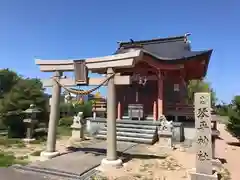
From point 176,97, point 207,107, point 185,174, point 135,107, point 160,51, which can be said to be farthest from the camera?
point 160,51

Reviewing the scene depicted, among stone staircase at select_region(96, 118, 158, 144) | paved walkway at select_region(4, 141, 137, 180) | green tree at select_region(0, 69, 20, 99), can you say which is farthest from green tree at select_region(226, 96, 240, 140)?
green tree at select_region(0, 69, 20, 99)

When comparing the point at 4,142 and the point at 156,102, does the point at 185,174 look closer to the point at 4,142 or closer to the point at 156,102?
the point at 156,102

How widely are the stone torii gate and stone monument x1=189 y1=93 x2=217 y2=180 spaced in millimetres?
2354

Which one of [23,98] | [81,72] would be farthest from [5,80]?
[81,72]

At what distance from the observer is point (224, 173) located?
6824 mm

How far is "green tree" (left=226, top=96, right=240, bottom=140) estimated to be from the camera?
12.6m

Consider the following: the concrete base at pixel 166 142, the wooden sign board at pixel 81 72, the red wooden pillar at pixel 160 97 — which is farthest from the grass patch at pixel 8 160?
the red wooden pillar at pixel 160 97

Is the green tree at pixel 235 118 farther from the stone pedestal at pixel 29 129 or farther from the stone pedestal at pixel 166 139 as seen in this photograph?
the stone pedestal at pixel 29 129

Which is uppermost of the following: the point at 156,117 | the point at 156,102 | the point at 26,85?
the point at 26,85

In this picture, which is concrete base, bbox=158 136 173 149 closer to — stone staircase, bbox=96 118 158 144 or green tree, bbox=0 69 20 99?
stone staircase, bbox=96 118 158 144

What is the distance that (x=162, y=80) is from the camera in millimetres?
14125

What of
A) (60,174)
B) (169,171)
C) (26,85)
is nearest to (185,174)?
(169,171)

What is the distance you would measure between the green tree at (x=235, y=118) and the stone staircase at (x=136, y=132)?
472 cm

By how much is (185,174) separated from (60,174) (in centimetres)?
378
